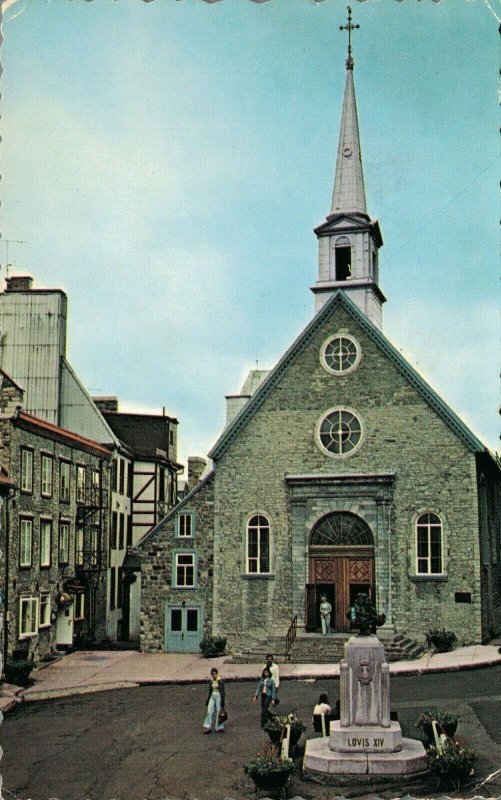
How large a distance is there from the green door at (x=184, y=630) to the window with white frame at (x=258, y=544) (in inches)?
112

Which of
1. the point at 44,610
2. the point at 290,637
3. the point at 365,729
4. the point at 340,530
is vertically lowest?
the point at 365,729

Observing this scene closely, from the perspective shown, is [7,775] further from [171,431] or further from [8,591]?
[171,431]

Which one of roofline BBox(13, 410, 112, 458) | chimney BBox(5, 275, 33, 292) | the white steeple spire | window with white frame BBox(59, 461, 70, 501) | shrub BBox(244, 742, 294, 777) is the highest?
the white steeple spire

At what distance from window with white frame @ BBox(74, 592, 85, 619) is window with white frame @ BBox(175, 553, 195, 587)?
14.4 ft

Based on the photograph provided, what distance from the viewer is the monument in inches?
656

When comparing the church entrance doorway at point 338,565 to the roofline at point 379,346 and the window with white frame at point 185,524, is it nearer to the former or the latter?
the roofline at point 379,346

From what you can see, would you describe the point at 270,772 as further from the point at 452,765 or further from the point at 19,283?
the point at 19,283

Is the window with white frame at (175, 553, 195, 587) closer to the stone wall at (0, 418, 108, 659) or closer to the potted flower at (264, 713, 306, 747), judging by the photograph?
the stone wall at (0, 418, 108, 659)

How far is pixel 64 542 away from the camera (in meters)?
36.2

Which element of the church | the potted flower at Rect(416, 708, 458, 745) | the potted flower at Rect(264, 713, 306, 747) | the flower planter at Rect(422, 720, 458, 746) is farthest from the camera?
the church

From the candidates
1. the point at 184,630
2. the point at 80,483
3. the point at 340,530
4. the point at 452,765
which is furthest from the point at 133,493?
the point at 452,765

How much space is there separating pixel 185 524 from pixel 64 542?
15.2 ft

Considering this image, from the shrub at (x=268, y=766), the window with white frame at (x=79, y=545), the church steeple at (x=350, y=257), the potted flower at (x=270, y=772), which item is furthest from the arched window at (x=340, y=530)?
the potted flower at (x=270, y=772)

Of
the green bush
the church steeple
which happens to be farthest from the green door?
the church steeple
